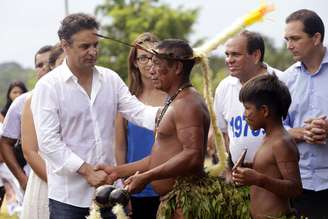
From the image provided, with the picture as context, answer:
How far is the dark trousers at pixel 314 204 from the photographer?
7398 millimetres

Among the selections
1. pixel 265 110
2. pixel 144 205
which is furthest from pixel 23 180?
pixel 265 110

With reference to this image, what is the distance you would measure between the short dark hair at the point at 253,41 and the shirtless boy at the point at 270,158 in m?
1.60

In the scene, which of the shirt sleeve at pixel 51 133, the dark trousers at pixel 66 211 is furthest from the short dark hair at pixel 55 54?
the dark trousers at pixel 66 211

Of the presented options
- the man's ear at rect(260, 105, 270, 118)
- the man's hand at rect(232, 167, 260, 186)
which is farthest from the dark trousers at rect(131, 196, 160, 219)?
the man's hand at rect(232, 167, 260, 186)

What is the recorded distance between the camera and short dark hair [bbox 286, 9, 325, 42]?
748 cm

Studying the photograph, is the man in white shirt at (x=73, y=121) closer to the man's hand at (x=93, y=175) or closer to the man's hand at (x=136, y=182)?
the man's hand at (x=93, y=175)

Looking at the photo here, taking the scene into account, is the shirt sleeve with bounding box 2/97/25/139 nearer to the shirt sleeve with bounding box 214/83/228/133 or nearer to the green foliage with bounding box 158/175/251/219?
the shirt sleeve with bounding box 214/83/228/133

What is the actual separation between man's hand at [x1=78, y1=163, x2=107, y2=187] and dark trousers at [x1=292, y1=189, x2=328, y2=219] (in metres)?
1.71

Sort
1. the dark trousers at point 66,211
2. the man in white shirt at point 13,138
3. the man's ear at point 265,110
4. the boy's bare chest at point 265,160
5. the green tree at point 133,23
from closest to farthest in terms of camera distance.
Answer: the boy's bare chest at point 265,160
the man's ear at point 265,110
the dark trousers at point 66,211
the man in white shirt at point 13,138
the green tree at point 133,23

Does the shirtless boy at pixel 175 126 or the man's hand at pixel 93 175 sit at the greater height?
the shirtless boy at pixel 175 126

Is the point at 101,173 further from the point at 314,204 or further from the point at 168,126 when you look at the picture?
the point at 314,204

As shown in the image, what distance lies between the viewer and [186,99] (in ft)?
21.2

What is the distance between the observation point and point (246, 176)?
19.3 feet

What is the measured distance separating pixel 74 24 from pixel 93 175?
3.88 feet
